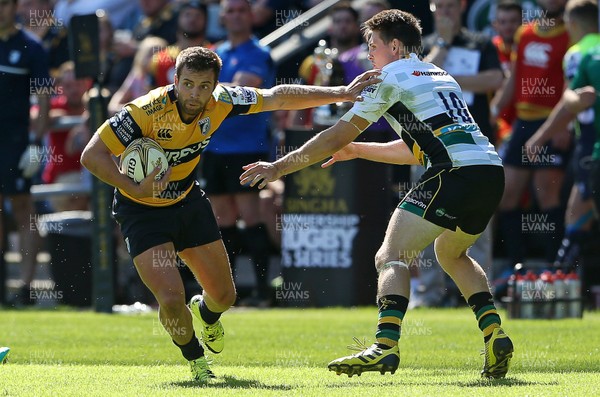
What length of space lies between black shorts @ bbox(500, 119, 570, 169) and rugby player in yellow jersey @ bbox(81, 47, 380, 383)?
6.00m

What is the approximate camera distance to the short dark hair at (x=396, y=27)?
8.27 m

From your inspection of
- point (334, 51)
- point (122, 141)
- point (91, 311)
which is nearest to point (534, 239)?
point (334, 51)

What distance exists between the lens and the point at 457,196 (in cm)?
802

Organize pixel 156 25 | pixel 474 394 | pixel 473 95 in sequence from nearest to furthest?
pixel 474 394, pixel 473 95, pixel 156 25

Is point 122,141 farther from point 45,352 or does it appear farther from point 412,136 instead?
point 45,352

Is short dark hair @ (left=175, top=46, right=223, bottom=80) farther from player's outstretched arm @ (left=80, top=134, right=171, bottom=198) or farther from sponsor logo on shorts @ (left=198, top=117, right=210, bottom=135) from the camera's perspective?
player's outstretched arm @ (left=80, top=134, right=171, bottom=198)

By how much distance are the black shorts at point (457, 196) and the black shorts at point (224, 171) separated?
6.37 m

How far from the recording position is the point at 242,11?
1445cm

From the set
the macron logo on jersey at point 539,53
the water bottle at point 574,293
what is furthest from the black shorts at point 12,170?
the water bottle at point 574,293

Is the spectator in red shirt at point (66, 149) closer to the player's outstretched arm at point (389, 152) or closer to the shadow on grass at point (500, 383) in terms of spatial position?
the player's outstretched arm at point (389, 152)

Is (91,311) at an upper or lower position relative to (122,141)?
lower

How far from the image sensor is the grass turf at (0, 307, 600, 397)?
25.1 feet

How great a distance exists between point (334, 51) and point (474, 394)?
798 centimetres

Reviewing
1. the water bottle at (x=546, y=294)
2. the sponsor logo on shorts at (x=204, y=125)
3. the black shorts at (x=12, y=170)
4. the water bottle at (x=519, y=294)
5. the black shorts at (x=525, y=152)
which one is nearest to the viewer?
the sponsor logo on shorts at (x=204, y=125)
